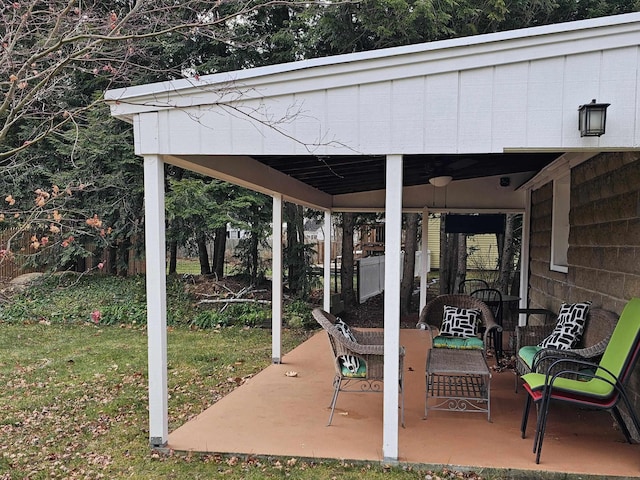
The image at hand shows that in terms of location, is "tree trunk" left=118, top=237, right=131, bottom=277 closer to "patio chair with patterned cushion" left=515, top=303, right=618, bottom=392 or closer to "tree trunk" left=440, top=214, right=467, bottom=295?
"tree trunk" left=440, top=214, right=467, bottom=295

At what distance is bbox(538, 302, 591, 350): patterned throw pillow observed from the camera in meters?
4.28

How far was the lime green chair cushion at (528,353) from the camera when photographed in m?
4.09

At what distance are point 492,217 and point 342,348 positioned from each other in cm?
535

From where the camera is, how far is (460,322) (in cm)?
547

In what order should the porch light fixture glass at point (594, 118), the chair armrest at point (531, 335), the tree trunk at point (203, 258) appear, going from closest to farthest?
1. the porch light fixture glass at point (594, 118)
2. the chair armrest at point (531, 335)
3. the tree trunk at point (203, 258)

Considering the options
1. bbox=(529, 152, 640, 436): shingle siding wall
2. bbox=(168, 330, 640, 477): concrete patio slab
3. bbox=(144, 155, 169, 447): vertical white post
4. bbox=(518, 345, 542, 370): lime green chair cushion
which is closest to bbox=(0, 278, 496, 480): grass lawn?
bbox=(168, 330, 640, 477): concrete patio slab

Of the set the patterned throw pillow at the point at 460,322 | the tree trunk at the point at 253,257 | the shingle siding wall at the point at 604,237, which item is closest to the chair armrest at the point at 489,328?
the patterned throw pillow at the point at 460,322

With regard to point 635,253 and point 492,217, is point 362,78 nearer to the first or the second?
point 635,253

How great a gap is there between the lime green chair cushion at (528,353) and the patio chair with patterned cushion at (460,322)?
587 millimetres

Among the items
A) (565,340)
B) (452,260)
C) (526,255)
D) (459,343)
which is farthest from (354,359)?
(452,260)

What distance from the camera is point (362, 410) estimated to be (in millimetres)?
4219

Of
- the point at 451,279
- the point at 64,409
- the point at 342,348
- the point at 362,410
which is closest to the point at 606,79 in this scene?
the point at 342,348

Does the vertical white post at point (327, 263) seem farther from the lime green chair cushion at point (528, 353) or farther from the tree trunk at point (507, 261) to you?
the tree trunk at point (507, 261)

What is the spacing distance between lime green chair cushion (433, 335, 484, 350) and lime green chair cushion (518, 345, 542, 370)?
598 millimetres
